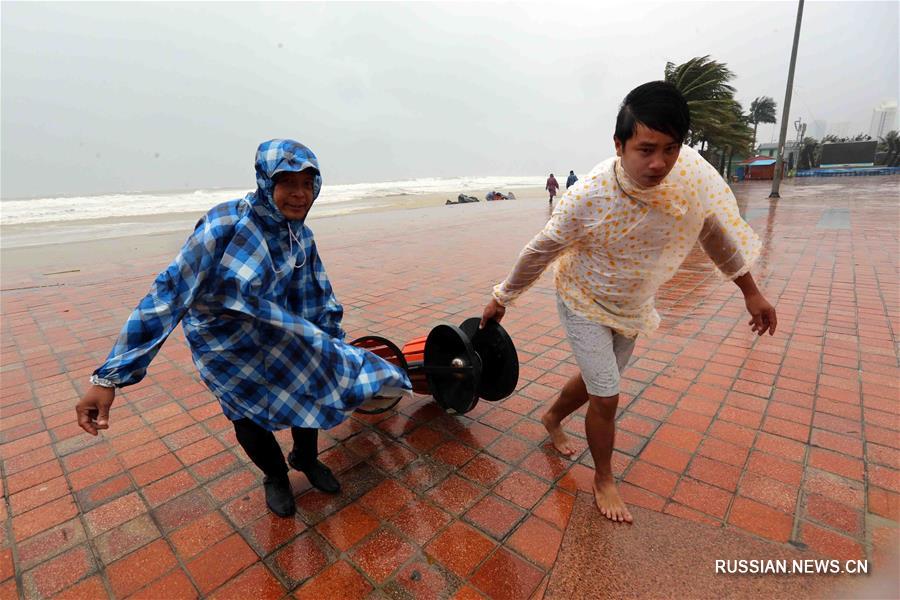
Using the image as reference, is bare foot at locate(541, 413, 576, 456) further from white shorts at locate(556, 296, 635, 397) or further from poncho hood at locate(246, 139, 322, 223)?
poncho hood at locate(246, 139, 322, 223)

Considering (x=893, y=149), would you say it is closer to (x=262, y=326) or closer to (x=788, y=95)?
(x=788, y=95)

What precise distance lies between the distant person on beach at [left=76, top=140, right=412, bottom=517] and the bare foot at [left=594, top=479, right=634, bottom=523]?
104 cm

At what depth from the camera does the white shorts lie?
1.99 m

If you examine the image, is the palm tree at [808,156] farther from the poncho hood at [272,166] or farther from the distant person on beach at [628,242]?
the poncho hood at [272,166]

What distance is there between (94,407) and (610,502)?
206 centimetres

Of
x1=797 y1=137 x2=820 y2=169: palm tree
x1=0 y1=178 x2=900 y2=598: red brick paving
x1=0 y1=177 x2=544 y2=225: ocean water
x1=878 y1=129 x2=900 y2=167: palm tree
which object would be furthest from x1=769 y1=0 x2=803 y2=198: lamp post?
x1=878 y1=129 x2=900 y2=167: palm tree

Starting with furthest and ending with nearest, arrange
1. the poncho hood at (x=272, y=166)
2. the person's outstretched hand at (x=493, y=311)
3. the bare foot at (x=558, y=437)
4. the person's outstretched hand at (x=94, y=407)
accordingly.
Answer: the bare foot at (x=558, y=437) < the person's outstretched hand at (x=493, y=311) < the poncho hood at (x=272, y=166) < the person's outstretched hand at (x=94, y=407)

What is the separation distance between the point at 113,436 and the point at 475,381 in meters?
2.25

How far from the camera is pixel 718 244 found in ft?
6.44

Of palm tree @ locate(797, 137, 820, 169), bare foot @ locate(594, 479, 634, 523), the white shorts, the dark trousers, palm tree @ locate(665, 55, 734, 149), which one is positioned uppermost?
palm tree @ locate(665, 55, 734, 149)

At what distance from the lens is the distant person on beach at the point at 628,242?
5.36ft

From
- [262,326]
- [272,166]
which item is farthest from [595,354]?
[272,166]

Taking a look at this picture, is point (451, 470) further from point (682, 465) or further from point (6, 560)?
point (6, 560)

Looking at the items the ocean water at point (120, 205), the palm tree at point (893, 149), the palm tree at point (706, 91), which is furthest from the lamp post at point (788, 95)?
A: the palm tree at point (893, 149)
